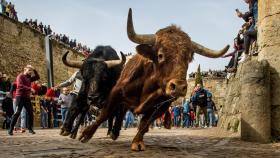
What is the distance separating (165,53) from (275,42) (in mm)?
2817

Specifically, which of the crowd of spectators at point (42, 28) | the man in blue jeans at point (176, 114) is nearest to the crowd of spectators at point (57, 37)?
the crowd of spectators at point (42, 28)

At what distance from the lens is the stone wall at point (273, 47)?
7.39m

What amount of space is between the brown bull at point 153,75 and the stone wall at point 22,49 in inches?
1136

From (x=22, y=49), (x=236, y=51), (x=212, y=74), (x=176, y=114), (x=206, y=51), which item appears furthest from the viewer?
(x=212, y=74)

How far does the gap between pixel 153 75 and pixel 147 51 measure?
1.13 feet

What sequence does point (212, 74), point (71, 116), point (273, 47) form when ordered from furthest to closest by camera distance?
point (212, 74), point (71, 116), point (273, 47)

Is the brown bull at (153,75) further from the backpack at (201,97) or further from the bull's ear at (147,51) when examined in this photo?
the backpack at (201,97)

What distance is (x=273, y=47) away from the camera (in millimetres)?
7500

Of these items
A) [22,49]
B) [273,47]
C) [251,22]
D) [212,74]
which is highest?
[22,49]

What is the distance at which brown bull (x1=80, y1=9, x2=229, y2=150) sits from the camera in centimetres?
538

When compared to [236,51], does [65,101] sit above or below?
below

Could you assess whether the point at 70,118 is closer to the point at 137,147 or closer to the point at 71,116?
the point at 71,116

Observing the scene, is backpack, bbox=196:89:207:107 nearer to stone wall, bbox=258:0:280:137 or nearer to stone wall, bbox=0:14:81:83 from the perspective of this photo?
stone wall, bbox=258:0:280:137

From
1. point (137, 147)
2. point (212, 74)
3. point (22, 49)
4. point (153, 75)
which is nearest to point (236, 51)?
point (153, 75)
